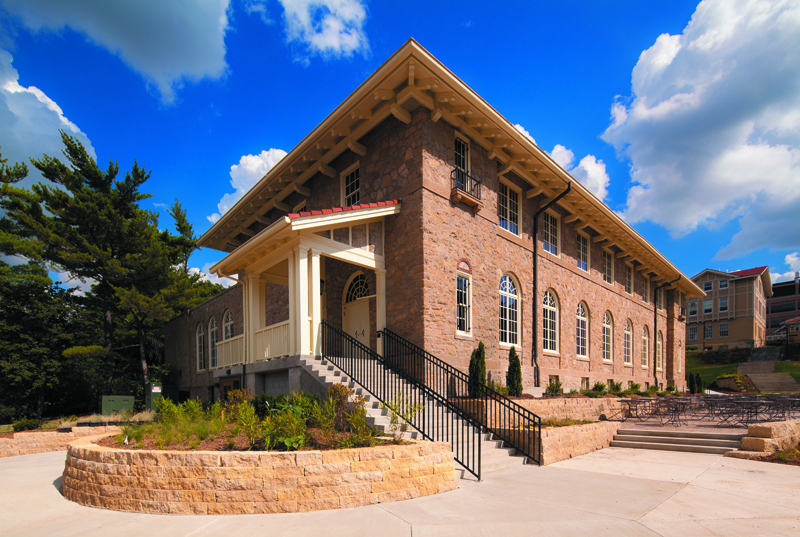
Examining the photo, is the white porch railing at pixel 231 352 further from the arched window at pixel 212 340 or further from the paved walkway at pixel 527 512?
the paved walkway at pixel 527 512

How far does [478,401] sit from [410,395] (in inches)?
58.1

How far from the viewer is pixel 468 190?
40.4 ft

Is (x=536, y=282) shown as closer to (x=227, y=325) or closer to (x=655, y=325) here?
(x=227, y=325)

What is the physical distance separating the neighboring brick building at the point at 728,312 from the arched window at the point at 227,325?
53.7m

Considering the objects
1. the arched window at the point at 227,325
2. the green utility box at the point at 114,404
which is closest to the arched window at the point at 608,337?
the arched window at the point at 227,325

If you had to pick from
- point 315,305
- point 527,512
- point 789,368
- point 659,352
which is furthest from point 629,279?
point 789,368

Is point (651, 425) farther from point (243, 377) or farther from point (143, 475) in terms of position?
point (143, 475)

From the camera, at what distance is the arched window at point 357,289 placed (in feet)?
41.8

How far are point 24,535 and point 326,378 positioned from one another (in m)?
4.76

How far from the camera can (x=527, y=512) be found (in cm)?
503

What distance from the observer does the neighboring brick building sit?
5144cm

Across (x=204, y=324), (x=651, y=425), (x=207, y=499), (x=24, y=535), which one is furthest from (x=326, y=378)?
(x=204, y=324)

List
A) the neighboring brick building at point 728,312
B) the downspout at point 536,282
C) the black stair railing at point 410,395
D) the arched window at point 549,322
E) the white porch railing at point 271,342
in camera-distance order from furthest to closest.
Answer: the neighboring brick building at point 728,312, the arched window at point 549,322, the downspout at point 536,282, the white porch railing at point 271,342, the black stair railing at point 410,395

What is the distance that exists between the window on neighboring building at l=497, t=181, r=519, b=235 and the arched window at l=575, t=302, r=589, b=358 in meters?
5.41
